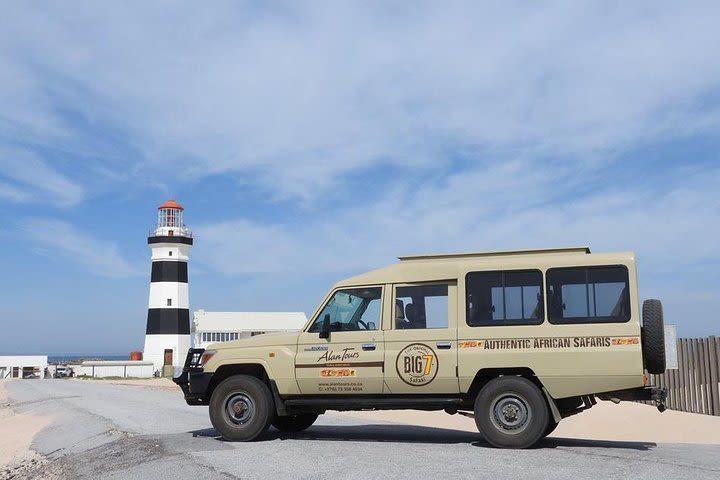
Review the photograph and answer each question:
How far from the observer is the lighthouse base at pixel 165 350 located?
Answer: 57.8 m

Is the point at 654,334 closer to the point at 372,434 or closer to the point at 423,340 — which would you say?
the point at 423,340

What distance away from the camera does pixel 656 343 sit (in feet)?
33.8

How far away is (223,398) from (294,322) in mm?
56157

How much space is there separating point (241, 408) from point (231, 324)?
54.0 meters

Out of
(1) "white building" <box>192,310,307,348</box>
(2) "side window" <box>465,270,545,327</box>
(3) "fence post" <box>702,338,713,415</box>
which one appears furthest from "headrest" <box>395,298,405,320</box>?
(1) "white building" <box>192,310,307,348</box>

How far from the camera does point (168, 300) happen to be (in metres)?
58.2

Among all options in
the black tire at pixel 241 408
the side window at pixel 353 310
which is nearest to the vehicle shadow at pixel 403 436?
the black tire at pixel 241 408

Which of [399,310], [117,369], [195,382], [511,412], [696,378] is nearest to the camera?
[511,412]

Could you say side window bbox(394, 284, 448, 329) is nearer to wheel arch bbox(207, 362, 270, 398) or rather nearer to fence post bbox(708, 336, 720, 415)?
wheel arch bbox(207, 362, 270, 398)

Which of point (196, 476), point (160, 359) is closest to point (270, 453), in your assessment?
point (196, 476)

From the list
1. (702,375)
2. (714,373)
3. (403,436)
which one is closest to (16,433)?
(403,436)

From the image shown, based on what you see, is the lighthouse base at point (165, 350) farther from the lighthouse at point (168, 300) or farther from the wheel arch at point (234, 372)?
the wheel arch at point (234, 372)

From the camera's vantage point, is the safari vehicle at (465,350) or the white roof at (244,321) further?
the white roof at (244,321)

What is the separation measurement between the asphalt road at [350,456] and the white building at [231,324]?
49490 mm
